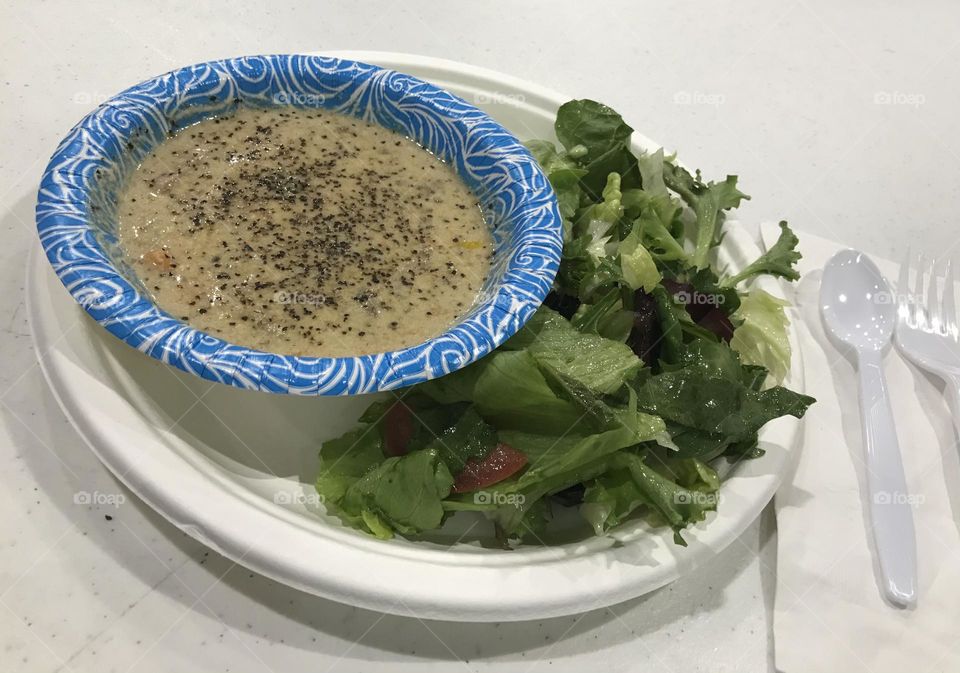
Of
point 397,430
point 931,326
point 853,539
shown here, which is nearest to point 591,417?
point 397,430

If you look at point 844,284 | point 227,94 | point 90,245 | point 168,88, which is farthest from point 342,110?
point 844,284

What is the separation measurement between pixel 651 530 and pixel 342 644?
68 centimetres

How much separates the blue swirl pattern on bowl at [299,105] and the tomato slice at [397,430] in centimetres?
21

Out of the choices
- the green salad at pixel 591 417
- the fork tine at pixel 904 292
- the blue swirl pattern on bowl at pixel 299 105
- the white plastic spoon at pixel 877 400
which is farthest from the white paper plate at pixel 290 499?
the fork tine at pixel 904 292

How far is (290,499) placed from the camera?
1.66 m

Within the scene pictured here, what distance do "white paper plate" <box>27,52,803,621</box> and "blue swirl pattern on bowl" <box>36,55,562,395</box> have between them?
0.60ft

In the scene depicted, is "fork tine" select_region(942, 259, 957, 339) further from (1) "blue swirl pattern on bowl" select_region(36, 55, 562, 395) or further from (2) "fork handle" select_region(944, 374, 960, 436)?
(1) "blue swirl pattern on bowl" select_region(36, 55, 562, 395)

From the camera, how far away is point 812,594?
66.4 inches

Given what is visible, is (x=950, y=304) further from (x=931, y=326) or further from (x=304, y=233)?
(x=304, y=233)

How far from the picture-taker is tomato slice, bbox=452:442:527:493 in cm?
161

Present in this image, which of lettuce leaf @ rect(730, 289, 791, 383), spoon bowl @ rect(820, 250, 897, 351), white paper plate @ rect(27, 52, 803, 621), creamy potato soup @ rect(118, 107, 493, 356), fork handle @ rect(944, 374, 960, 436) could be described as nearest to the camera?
white paper plate @ rect(27, 52, 803, 621)

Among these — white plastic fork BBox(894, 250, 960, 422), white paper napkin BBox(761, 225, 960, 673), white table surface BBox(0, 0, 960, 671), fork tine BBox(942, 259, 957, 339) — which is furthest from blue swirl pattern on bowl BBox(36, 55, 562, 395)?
fork tine BBox(942, 259, 957, 339)

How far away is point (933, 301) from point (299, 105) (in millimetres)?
1951

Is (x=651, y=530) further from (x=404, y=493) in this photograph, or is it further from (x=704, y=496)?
(x=404, y=493)
